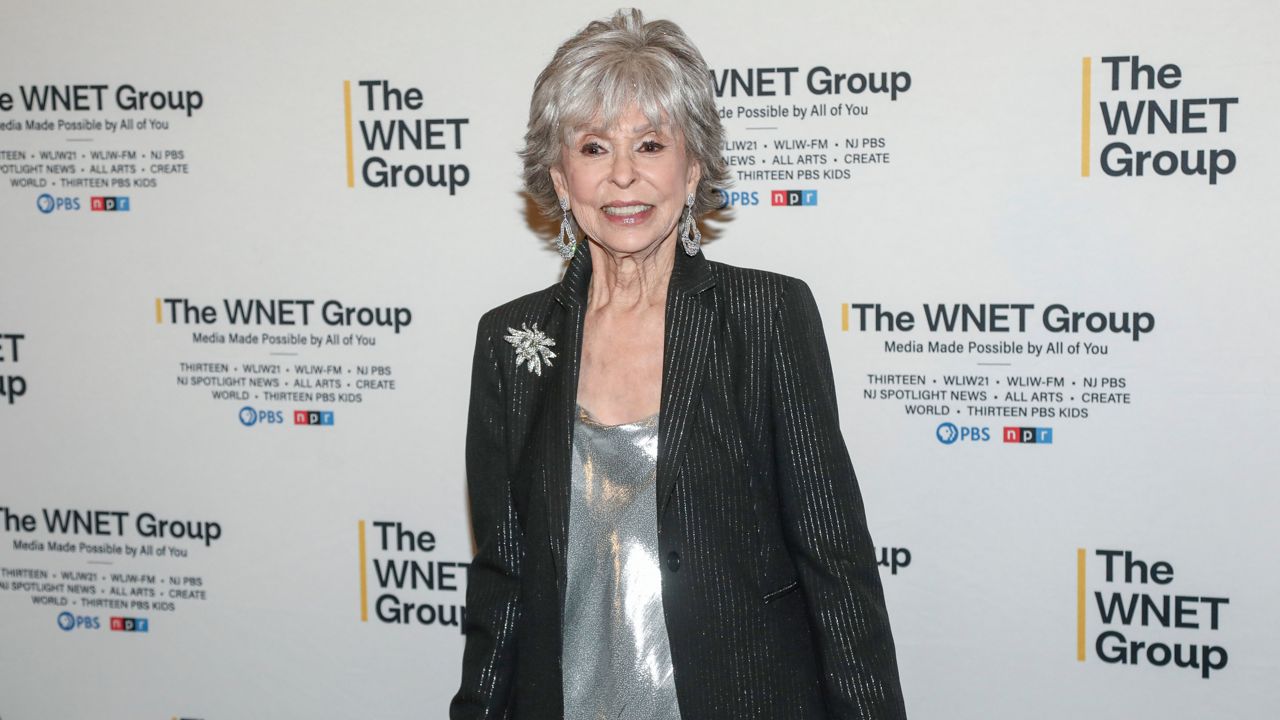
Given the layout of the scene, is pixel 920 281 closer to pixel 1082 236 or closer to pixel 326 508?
pixel 1082 236

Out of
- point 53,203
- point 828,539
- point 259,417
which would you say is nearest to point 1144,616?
point 828,539

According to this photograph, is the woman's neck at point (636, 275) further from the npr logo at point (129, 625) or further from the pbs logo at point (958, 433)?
the npr logo at point (129, 625)

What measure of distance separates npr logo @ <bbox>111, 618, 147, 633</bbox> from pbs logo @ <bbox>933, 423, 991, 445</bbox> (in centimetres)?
230

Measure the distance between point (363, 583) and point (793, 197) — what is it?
158cm

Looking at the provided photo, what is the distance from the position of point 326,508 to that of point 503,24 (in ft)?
4.59

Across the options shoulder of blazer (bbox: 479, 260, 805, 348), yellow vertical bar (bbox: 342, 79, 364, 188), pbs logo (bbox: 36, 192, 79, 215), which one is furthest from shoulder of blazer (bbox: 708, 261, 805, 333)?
pbs logo (bbox: 36, 192, 79, 215)

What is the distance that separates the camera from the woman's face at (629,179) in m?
1.71

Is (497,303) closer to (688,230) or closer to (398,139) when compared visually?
(398,139)

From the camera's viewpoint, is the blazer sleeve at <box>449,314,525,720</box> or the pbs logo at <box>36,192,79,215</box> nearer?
the blazer sleeve at <box>449,314,525,720</box>

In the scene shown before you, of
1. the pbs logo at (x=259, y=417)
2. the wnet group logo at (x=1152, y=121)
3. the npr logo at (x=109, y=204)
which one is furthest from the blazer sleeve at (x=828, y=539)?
the npr logo at (x=109, y=204)

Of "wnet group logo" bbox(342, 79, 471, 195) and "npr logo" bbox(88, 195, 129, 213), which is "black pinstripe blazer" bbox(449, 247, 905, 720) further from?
"npr logo" bbox(88, 195, 129, 213)

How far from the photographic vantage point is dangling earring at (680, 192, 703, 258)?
1.81m

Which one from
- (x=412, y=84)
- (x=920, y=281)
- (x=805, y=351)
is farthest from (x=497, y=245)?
(x=805, y=351)

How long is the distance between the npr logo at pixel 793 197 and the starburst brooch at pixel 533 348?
1091 millimetres
